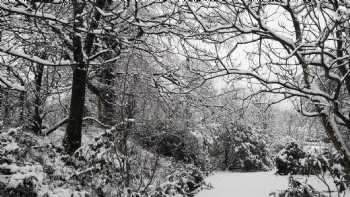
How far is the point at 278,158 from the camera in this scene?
45.1ft

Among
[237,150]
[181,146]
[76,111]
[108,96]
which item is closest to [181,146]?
[181,146]

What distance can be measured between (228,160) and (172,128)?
6078 millimetres

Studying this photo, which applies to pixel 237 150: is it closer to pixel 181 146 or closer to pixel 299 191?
pixel 181 146

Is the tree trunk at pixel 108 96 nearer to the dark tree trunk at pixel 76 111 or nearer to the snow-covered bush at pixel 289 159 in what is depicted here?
the dark tree trunk at pixel 76 111

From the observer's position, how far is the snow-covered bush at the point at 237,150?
16.8 m

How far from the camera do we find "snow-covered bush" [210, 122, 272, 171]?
16.8 meters

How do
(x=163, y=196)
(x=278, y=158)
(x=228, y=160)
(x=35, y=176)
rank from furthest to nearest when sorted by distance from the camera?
(x=228, y=160), (x=278, y=158), (x=163, y=196), (x=35, y=176)

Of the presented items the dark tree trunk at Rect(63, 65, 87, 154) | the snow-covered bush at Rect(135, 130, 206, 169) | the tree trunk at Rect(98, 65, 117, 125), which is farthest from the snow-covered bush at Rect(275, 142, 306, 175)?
the dark tree trunk at Rect(63, 65, 87, 154)

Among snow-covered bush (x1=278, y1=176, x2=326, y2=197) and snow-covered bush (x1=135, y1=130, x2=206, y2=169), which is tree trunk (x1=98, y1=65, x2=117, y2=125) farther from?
snow-covered bush (x1=278, y1=176, x2=326, y2=197)

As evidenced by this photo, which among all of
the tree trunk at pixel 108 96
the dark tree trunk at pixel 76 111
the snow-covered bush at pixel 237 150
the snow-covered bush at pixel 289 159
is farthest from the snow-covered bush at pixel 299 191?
the snow-covered bush at pixel 237 150

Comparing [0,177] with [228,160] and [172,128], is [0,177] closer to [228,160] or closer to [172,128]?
[172,128]

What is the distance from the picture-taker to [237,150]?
54.5ft

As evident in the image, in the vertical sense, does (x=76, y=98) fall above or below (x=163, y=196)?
above

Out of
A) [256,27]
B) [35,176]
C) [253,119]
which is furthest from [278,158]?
[35,176]
